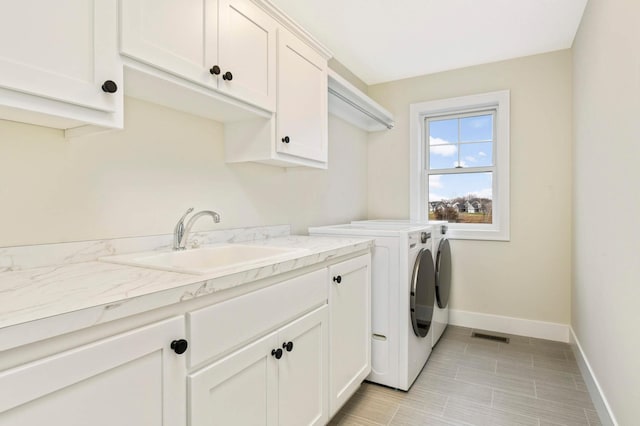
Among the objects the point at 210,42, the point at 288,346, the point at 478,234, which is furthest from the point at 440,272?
the point at 210,42

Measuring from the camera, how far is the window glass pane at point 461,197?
329 cm

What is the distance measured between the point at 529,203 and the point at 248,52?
268 centimetres

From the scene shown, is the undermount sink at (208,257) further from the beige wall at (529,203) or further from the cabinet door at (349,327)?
the beige wall at (529,203)

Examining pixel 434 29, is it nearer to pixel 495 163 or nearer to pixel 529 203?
pixel 495 163

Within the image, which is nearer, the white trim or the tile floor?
the white trim

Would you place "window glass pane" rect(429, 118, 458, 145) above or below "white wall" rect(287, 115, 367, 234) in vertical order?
above

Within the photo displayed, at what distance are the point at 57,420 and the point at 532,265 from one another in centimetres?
334

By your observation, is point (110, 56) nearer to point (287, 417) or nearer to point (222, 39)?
point (222, 39)

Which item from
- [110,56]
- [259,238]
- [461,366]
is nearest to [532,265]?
[461,366]

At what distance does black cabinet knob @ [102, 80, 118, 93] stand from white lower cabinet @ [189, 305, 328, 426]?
2.81 feet

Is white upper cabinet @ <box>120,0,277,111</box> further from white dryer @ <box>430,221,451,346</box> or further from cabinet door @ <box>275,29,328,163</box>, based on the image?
white dryer @ <box>430,221,451,346</box>

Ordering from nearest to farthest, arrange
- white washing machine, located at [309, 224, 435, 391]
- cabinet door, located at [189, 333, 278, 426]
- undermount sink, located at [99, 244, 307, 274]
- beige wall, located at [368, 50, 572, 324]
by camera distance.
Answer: cabinet door, located at [189, 333, 278, 426] → undermount sink, located at [99, 244, 307, 274] → white washing machine, located at [309, 224, 435, 391] → beige wall, located at [368, 50, 572, 324]

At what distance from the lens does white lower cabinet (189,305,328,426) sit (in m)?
1.00

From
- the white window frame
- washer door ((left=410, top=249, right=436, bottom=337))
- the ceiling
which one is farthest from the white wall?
washer door ((left=410, top=249, right=436, bottom=337))
